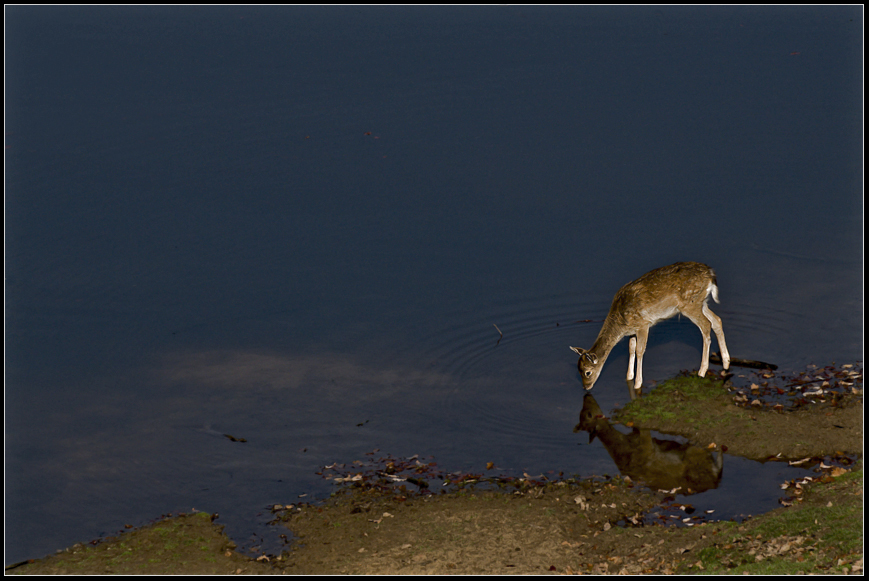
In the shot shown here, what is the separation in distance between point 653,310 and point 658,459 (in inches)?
116

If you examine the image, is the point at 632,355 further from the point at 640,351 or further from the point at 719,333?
the point at 719,333

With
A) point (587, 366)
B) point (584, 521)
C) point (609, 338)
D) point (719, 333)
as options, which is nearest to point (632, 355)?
point (609, 338)

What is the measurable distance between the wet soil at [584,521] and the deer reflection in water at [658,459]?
3 centimetres

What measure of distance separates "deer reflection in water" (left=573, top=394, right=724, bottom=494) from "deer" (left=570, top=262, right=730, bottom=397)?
126cm

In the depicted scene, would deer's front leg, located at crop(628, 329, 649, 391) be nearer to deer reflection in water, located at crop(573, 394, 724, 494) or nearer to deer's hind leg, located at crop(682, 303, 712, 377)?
deer's hind leg, located at crop(682, 303, 712, 377)

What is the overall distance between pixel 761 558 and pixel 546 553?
263cm

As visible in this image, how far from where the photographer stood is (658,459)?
1505 cm

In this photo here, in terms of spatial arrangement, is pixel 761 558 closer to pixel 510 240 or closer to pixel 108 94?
pixel 510 240

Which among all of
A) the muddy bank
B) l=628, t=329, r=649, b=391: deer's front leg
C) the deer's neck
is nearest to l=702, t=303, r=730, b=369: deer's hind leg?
the muddy bank

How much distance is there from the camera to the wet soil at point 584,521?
12.0m

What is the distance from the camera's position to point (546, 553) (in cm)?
1248

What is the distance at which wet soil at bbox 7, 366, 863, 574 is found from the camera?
11977 millimetres

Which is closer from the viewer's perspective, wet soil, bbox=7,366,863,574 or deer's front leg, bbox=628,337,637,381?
wet soil, bbox=7,366,863,574

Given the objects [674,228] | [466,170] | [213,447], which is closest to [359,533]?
[213,447]
